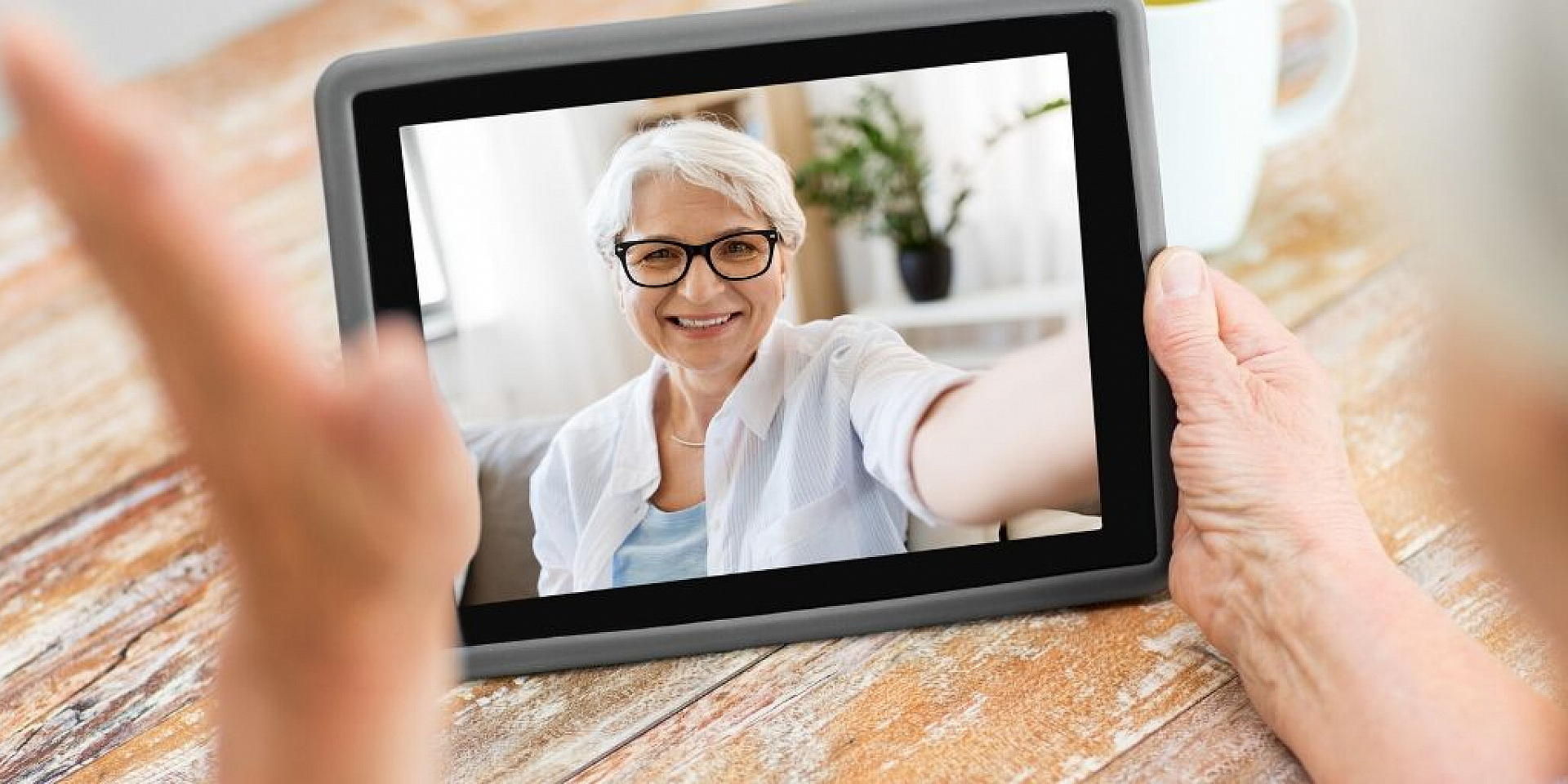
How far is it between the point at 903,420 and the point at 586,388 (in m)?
0.16

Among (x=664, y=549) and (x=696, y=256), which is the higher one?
(x=696, y=256)

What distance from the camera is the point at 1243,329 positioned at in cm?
67

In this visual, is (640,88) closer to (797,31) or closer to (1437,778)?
(797,31)

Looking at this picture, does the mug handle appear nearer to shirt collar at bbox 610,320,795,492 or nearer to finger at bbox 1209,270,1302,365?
finger at bbox 1209,270,1302,365

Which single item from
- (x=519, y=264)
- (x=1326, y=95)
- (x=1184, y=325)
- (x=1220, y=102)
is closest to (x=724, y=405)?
(x=519, y=264)

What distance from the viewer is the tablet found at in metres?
0.64

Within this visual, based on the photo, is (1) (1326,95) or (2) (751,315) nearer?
(2) (751,315)

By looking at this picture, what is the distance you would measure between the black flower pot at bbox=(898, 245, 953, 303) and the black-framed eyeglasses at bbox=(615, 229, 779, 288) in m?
0.08

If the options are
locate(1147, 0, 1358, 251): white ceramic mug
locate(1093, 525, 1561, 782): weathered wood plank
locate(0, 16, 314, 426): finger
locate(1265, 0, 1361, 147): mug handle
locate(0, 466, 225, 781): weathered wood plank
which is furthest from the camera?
locate(1265, 0, 1361, 147): mug handle

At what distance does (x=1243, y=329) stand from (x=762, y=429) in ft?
0.83

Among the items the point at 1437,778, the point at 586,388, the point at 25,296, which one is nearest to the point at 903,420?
the point at 586,388

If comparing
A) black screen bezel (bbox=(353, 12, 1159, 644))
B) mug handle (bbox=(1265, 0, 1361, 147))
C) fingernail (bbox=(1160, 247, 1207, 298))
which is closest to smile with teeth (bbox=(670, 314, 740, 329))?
black screen bezel (bbox=(353, 12, 1159, 644))

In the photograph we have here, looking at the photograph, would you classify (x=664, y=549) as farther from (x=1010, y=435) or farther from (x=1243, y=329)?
(x=1243, y=329)

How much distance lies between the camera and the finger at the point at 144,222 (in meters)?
0.35
